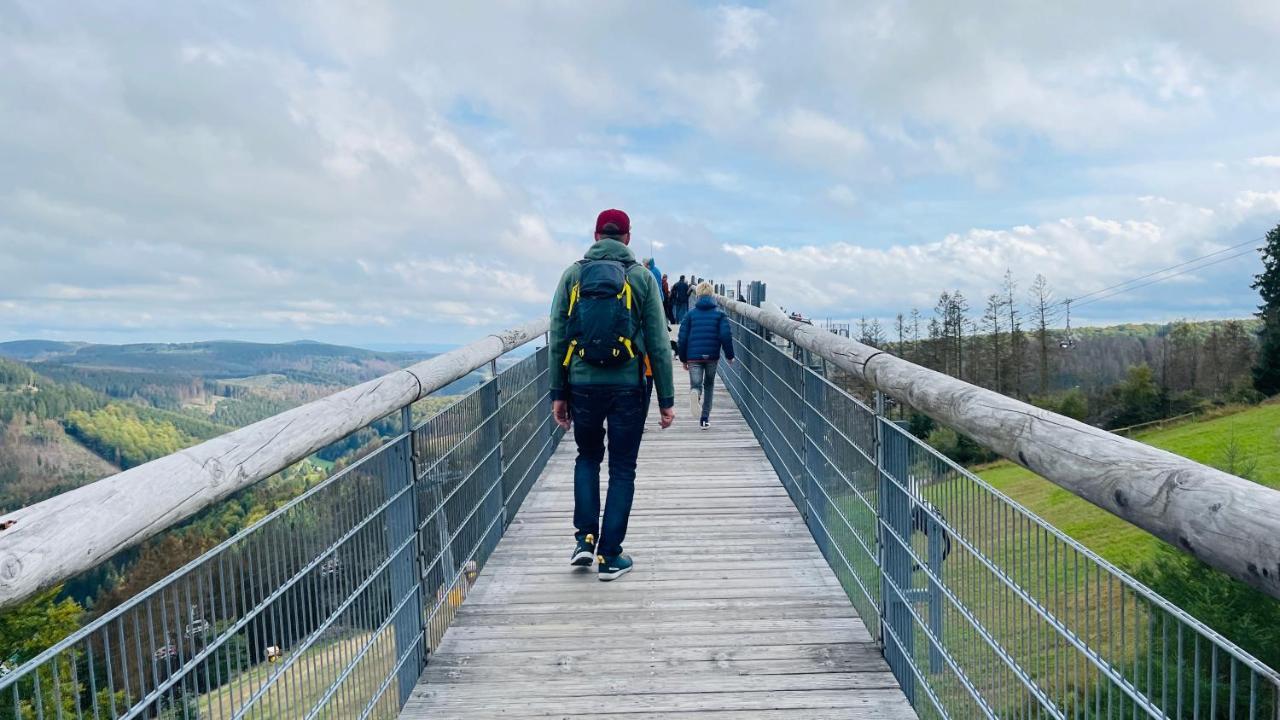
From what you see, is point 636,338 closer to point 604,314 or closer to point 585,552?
point 604,314

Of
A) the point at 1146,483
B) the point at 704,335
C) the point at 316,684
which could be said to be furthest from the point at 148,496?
the point at 704,335

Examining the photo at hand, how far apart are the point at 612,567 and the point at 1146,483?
3.59 m

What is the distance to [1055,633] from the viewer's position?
225 centimetres

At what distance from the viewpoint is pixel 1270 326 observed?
197 feet

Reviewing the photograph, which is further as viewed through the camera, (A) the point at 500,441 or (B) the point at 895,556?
(A) the point at 500,441

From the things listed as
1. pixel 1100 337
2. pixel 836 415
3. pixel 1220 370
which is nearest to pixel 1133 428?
pixel 1220 370

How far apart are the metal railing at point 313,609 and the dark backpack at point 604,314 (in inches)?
27.5

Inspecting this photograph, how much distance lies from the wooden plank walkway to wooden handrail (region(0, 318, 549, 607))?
1.34 metres

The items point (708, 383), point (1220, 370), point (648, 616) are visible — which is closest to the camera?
point (648, 616)

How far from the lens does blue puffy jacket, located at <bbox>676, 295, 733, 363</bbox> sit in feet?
32.1

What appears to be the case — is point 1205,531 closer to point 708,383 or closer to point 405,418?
point 405,418

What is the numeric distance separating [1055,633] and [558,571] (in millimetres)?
3291

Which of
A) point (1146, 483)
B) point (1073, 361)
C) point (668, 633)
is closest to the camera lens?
point (1146, 483)

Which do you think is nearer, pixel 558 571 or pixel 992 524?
pixel 992 524
